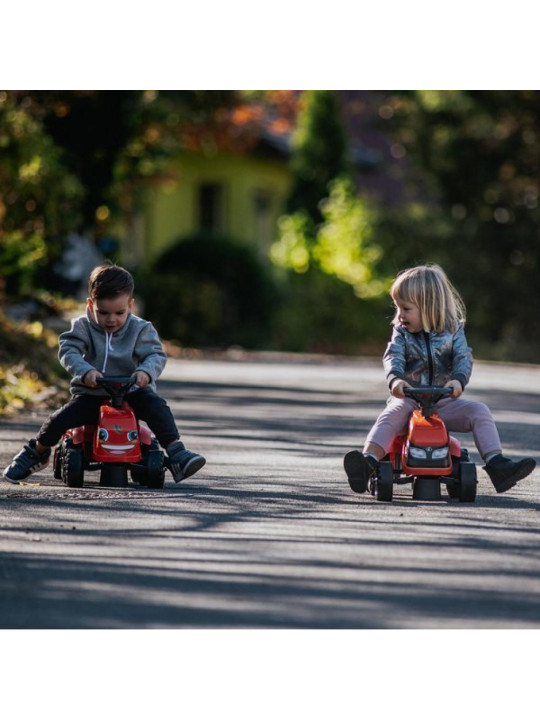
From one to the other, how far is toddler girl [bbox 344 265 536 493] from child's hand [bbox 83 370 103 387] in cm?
153

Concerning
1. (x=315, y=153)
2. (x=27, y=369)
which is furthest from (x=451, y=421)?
(x=315, y=153)

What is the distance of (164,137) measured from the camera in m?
24.9

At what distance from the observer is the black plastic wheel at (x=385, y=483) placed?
8.25 m

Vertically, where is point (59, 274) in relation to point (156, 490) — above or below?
above

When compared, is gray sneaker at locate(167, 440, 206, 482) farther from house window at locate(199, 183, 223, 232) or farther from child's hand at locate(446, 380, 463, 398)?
house window at locate(199, 183, 223, 232)

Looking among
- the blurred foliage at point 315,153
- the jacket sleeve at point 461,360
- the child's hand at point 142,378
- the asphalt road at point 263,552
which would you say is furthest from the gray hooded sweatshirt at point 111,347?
the blurred foliage at point 315,153

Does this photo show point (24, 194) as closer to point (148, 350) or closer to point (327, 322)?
point (148, 350)

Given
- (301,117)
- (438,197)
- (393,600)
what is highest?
(301,117)

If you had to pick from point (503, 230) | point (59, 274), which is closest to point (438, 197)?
point (503, 230)

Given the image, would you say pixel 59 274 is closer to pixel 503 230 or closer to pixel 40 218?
pixel 40 218

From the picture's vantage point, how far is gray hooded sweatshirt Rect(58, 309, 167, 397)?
886cm

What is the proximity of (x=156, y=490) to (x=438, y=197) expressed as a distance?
2338 centimetres

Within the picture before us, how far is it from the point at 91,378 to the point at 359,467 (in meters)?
1.55

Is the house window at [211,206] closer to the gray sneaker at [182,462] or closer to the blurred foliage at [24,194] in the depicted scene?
the blurred foliage at [24,194]
